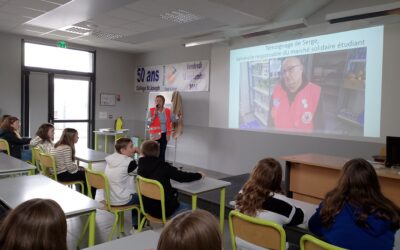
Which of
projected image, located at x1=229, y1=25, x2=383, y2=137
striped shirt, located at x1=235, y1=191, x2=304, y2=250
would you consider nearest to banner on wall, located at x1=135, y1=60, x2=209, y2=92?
projected image, located at x1=229, y1=25, x2=383, y2=137

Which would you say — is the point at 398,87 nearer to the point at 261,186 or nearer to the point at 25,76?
the point at 261,186

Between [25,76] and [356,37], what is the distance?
6441 mm

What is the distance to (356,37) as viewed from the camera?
4.59 meters

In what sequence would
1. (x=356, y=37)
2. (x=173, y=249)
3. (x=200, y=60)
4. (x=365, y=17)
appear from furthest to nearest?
(x=200, y=60) → (x=356, y=37) → (x=365, y=17) → (x=173, y=249)

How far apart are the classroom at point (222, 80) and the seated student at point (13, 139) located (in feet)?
2.58

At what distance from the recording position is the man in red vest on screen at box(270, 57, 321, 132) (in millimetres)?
5137

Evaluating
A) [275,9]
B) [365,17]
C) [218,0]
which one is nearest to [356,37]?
[365,17]

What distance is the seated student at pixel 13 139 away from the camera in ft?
15.8

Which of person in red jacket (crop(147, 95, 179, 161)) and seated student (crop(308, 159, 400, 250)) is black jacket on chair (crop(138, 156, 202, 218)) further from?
person in red jacket (crop(147, 95, 179, 161))

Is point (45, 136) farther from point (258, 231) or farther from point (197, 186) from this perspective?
point (258, 231)

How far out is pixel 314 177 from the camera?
3.82 m

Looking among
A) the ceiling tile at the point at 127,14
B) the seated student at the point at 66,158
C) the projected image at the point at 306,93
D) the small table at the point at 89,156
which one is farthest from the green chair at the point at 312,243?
the ceiling tile at the point at 127,14

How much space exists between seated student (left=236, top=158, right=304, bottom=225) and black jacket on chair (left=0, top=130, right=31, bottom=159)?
3979mm

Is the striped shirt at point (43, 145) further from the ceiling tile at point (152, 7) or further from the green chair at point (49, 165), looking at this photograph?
the ceiling tile at point (152, 7)
